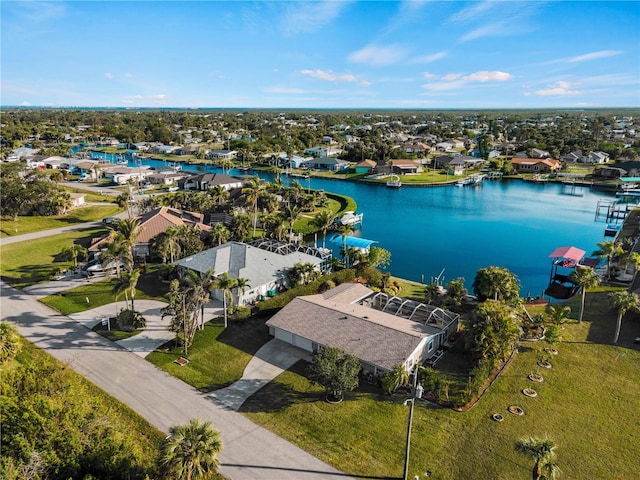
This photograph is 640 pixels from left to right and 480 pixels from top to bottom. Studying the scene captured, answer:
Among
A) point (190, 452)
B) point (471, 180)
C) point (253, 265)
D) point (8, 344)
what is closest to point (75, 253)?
point (8, 344)

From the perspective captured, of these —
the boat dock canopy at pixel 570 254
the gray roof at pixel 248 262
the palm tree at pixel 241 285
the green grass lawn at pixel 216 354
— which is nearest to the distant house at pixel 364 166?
the boat dock canopy at pixel 570 254

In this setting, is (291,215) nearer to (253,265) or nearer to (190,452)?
(253,265)

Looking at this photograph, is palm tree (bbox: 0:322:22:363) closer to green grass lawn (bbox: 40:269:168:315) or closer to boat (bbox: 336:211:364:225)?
green grass lawn (bbox: 40:269:168:315)

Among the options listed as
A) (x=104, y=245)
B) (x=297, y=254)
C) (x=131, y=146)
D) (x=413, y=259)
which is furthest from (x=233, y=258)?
(x=131, y=146)

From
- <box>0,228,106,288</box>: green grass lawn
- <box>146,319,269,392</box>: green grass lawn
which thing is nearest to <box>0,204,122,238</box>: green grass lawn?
<box>0,228,106,288</box>: green grass lawn

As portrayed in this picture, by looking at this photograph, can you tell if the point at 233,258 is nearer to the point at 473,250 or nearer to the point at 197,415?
the point at 197,415

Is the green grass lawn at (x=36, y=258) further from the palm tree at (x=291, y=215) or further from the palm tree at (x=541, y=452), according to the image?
the palm tree at (x=541, y=452)
